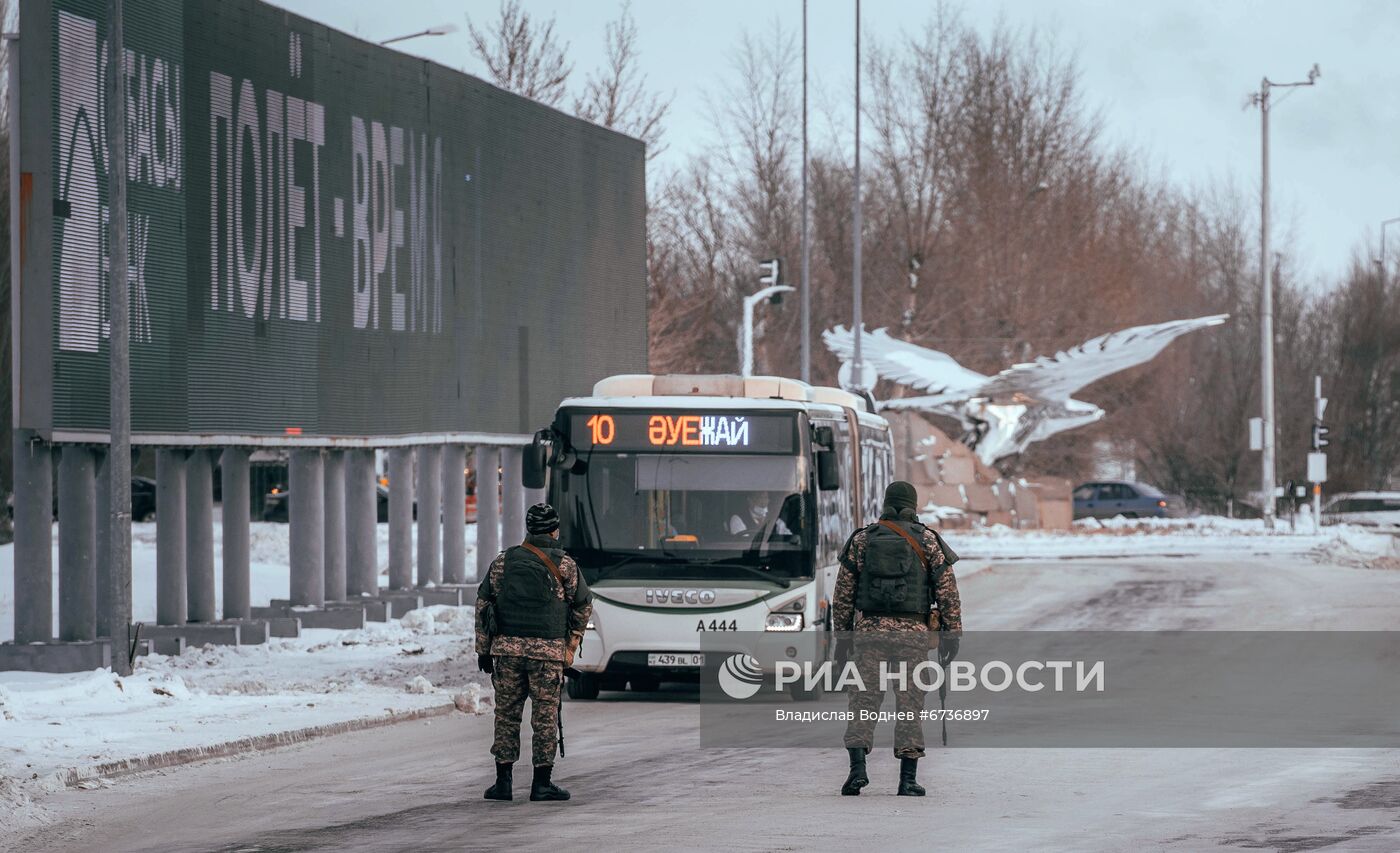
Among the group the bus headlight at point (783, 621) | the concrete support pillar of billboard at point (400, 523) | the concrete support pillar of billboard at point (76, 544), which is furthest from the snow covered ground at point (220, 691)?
the bus headlight at point (783, 621)

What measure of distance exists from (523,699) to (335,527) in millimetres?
15619

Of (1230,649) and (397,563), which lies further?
(397,563)

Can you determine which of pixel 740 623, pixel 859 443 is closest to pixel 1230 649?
pixel 859 443

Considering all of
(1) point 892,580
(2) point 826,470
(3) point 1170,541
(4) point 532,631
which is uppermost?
(2) point 826,470

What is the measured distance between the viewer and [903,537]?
1057 cm

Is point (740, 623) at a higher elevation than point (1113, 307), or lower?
A: lower

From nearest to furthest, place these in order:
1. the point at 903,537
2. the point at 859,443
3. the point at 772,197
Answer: the point at 903,537
the point at 859,443
the point at 772,197

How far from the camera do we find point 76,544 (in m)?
19.6

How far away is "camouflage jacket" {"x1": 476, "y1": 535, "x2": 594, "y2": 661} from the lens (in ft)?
34.5

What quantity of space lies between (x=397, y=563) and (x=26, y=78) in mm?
11019

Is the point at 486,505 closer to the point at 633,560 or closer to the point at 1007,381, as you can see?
the point at 633,560

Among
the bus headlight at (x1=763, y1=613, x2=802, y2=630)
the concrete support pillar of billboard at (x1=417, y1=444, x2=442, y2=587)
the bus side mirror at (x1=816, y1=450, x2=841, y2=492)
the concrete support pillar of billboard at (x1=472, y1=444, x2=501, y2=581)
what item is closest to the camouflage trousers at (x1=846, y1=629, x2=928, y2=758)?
the bus headlight at (x1=763, y1=613, x2=802, y2=630)

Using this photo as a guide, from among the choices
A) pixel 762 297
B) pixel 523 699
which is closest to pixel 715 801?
pixel 523 699

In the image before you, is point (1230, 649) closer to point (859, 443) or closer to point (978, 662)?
point (978, 662)
